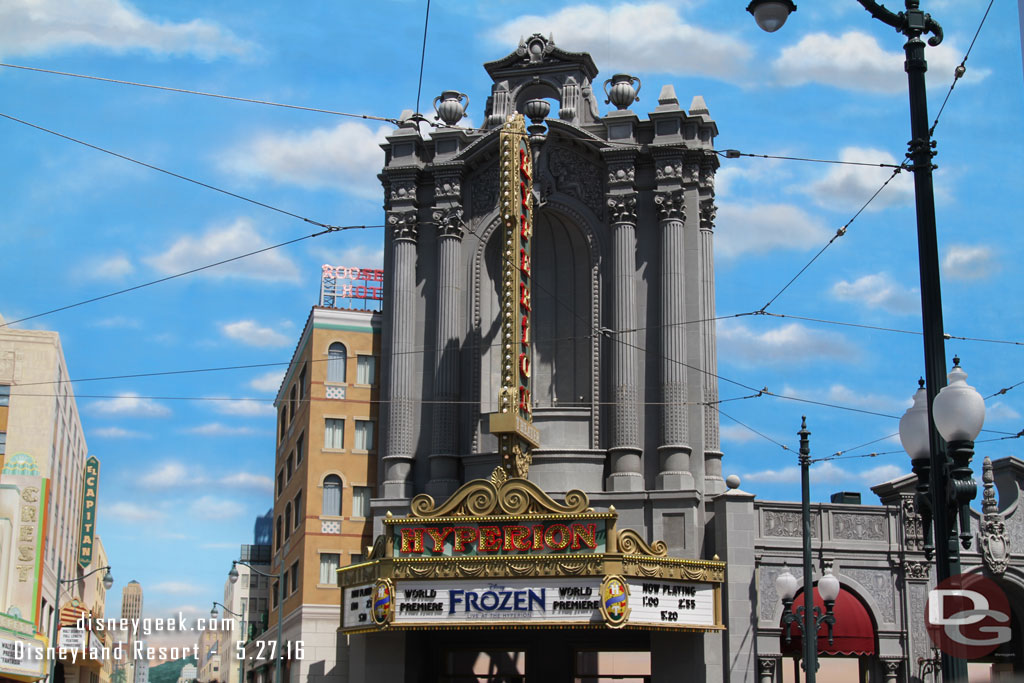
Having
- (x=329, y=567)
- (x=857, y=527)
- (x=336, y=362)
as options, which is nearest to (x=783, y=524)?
(x=857, y=527)

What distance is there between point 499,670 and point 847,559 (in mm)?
11875

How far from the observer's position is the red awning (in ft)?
126

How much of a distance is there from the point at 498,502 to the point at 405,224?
40.1ft

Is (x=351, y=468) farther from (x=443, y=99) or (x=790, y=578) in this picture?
(x=790, y=578)

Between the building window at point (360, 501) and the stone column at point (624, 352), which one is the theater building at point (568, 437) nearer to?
the stone column at point (624, 352)

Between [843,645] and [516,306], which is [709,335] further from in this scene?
[843,645]

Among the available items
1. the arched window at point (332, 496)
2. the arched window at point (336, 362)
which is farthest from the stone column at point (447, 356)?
the arched window at point (332, 496)

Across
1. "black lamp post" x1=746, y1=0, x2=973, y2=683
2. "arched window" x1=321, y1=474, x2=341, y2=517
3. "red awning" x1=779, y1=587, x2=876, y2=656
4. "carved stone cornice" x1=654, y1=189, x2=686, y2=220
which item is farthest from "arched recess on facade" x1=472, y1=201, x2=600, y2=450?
"black lamp post" x1=746, y1=0, x2=973, y2=683

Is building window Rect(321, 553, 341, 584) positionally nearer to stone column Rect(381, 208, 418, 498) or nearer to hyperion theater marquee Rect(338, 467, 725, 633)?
stone column Rect(381, 208, 418, 498)

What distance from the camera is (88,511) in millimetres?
86625

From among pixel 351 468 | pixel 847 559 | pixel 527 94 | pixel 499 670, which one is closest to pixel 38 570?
pixel 351 468

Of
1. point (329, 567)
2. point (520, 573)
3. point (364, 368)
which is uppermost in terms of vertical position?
point (364, 368)

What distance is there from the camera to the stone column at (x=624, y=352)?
40469 millimetres

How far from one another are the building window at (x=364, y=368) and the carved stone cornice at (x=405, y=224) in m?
5.47
